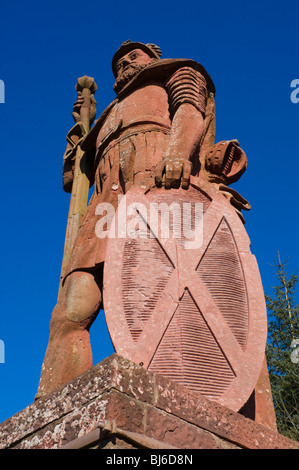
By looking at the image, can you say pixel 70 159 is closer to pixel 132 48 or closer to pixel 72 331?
pixel 132 48

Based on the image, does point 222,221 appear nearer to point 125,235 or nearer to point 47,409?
point 125,235

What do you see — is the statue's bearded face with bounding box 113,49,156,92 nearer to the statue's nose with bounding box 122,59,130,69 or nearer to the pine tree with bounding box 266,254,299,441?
the statue's nose with bounding box 122,59,130,69

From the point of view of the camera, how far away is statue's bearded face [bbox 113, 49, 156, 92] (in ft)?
16.7

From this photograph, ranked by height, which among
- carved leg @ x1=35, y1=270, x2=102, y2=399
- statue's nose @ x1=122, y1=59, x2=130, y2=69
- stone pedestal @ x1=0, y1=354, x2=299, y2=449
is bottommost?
stone pedestal @ x1=0, y1=354, x2=299, y2=449

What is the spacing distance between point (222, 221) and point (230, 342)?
88cm

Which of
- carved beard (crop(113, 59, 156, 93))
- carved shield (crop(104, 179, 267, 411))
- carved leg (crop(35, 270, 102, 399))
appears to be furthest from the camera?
carved beard (crop(113, 59, 156, 93))

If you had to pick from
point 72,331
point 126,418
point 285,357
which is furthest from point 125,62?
point 285,357

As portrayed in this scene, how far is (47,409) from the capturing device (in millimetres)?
2848

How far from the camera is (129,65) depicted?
5.15 metres

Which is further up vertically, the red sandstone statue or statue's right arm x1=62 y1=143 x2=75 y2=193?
statue's right arm x1=62 y1=143 x2=75 y2=193

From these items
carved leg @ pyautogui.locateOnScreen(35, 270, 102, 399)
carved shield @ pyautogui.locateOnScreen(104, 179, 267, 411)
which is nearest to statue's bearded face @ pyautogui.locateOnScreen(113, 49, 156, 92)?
carved shield @ pyautogui.locateOnScreen(104, 179, 267, 411)

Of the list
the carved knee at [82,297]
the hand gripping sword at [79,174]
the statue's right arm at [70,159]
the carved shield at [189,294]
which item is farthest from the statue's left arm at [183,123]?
the statue's right arm at [70,159]

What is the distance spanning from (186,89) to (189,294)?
72.4 inches

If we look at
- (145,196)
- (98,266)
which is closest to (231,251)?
(145,196)
